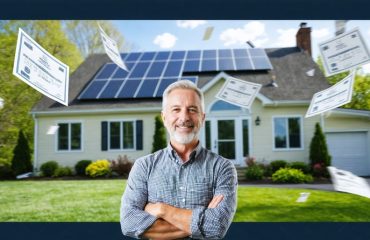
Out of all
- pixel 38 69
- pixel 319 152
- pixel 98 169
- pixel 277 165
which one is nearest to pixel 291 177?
pixel 277 165

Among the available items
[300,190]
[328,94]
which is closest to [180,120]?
[328,94]

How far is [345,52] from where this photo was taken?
3.56 metres

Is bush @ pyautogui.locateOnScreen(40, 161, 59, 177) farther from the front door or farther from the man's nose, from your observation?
Result: the man's nose

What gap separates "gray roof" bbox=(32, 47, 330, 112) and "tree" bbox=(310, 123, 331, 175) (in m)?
0.51

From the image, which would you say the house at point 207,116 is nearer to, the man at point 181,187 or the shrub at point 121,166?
the shrub at point 121,166

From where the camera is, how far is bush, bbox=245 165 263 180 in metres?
4.67

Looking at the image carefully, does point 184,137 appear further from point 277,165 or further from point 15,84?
point 277,165

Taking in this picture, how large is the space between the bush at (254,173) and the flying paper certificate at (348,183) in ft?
2.64

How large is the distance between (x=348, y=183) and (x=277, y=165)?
96 cm

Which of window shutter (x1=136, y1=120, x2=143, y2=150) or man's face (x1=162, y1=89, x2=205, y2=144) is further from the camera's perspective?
window shutter (x1=136, y1=120, x2=143, y2=150)

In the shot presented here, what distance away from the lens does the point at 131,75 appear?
5.26 metres

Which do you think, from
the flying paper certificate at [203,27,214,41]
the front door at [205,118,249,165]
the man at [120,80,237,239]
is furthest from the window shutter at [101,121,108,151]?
the man at [120,80,237,239]

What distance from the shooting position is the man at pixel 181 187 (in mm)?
1757

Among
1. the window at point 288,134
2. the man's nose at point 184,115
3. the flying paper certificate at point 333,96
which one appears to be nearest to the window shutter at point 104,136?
the window at point 288,134
